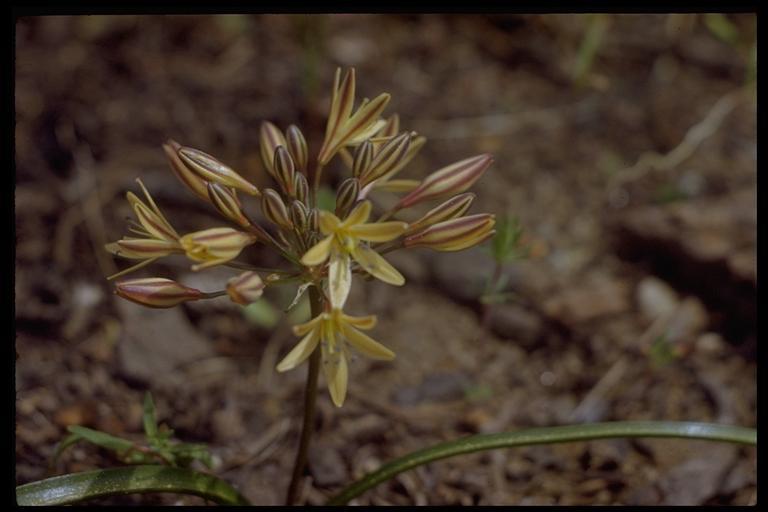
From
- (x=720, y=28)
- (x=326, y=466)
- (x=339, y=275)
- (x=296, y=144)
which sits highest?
(x=720, y=28)

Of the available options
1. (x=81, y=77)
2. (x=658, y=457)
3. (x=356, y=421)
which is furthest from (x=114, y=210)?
(x=658, y=457)


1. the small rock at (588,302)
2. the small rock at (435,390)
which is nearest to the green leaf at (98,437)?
the small rock at (435,390)

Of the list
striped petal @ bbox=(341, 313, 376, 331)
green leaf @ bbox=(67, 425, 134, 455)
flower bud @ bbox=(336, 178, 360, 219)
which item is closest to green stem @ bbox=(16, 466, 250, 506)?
green leaf @ bbox=(67, 425, 134, 455)

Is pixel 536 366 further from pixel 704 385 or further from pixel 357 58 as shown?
pixel 357 58

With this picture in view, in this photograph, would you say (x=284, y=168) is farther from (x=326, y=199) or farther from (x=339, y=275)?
(x=326, y=199)

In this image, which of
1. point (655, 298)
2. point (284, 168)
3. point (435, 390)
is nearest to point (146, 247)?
point (284, 168)

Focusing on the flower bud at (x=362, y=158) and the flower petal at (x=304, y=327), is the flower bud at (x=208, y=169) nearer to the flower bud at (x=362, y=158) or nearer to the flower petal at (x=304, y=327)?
the flower bud at (x=362, y=158)

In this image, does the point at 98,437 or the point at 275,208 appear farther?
the point at 98,437
